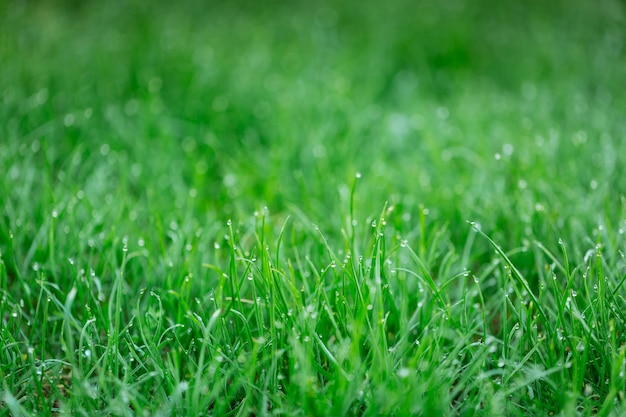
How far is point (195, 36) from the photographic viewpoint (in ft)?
11.2

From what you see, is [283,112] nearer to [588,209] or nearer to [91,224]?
[91,224]

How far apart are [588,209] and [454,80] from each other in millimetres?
1591

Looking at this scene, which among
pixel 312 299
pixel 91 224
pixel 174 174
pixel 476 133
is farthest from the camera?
pixel 476 133

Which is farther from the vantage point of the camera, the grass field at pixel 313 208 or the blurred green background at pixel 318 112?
the blurred green background at pixel 318 112

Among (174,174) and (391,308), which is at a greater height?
(174,174)

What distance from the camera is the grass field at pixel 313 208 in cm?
129

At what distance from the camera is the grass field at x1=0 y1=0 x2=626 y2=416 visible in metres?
1.29

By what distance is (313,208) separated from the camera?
6.77 feet

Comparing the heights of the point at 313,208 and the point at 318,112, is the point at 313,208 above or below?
below

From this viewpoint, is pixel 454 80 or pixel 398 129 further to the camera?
pixel 454 80

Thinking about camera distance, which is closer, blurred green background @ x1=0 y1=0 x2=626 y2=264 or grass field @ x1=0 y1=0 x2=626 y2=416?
grass field @ x1=0 y1=0 x2=626 y2=416

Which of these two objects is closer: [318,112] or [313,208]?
[313,208]

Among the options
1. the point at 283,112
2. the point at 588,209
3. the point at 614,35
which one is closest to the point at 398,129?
the point at 283,112

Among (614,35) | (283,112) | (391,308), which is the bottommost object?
(391,308)
